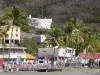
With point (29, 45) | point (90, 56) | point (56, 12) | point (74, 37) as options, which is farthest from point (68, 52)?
point (56, 12)

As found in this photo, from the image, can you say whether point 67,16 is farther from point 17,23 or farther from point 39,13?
point 17,23

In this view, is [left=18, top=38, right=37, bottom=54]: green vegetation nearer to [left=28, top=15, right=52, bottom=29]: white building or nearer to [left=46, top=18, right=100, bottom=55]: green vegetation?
[left=46, top=18, right=100, bottom=55]: green vegetation

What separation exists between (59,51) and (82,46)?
22.7 ft

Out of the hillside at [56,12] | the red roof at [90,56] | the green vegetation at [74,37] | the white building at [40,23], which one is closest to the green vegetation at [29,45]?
the green vegetation at [74,37]

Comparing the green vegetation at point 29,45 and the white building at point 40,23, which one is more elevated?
the white building at point 40,23

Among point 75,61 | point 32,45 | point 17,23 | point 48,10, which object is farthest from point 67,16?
point 17,23

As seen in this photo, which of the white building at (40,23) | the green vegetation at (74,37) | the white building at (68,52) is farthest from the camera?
the white building at (40,23)

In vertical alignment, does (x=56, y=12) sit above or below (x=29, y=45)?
above

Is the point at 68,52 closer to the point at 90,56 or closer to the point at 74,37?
the point at 90,56

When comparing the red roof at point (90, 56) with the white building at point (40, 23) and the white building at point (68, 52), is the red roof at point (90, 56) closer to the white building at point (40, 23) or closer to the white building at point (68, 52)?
the white building at point (68, 52)

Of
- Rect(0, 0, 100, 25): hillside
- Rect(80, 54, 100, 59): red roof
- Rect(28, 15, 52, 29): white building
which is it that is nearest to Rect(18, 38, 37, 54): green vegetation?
Rect(80, 54, 100, 59): red roof

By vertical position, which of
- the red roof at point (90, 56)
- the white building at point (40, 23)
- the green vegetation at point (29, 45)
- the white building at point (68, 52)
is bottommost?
the red roof at point (90, 56)

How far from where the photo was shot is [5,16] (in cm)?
7450

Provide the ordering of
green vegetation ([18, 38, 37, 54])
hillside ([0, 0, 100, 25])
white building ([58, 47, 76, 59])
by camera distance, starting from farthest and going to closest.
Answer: hillside ([0, 0, 100, 25]), green vegetation ([18, 38, 37, 54]), white building ([58, 47, 76, 59])
